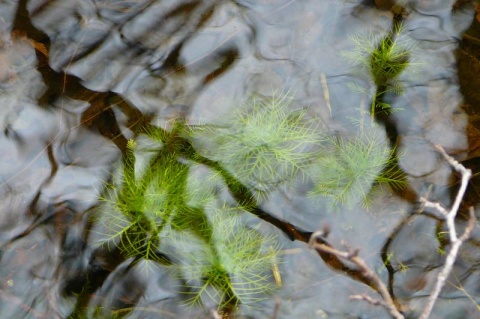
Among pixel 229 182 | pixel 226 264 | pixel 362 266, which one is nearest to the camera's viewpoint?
pixel 362 266

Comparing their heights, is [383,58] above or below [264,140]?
above

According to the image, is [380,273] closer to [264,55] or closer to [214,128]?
[214,128]

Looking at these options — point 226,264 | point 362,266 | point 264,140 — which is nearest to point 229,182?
point 264,140

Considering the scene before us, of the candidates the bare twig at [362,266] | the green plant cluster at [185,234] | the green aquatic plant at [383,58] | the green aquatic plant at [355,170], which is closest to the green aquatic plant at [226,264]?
the green plant cluster at [185,234]

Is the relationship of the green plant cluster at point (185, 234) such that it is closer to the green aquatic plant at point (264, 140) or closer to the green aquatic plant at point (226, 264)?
the green aquatic plant at point (226, 264)

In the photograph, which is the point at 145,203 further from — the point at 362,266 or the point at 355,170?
the point at 362,266

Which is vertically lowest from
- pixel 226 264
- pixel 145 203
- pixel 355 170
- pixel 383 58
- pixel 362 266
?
pixel 226 264

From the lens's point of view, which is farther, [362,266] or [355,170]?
[355,170]

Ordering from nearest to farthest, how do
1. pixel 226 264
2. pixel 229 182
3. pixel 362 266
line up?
pixel 362 266 < pixel 226 264 < pixel 229 182
